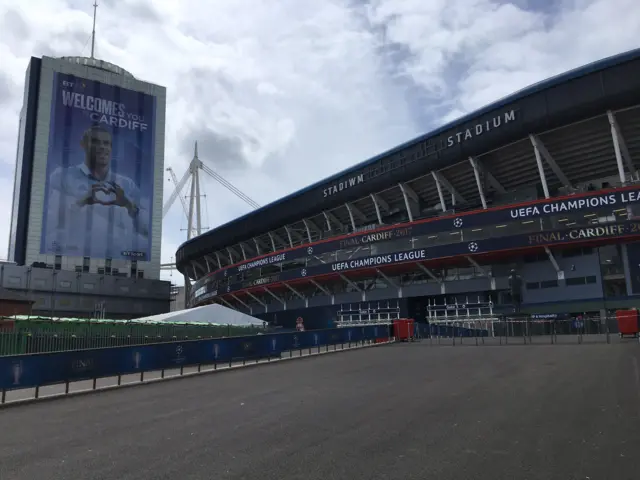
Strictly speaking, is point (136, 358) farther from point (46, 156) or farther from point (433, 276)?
point (46, 156)

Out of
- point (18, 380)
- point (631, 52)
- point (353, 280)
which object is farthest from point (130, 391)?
point (353, 280)

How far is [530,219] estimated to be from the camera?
135ft

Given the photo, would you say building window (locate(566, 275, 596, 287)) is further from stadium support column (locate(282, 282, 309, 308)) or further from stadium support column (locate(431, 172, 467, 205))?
stadium support column (locate(282, 282, 309, 308))

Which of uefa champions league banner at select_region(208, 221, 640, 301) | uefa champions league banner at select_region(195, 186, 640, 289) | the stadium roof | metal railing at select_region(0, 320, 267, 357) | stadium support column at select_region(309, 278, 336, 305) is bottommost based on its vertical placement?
metal railing at select_region(0, 320, 267, 357)

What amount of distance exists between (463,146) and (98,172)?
70.6 metres

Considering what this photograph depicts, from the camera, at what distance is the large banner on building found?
8862 cm

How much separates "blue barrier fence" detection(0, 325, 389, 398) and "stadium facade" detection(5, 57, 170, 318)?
66050 mm

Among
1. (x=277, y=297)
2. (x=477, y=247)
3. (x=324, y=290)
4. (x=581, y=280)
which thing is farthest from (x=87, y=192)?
(x=581, y=280)

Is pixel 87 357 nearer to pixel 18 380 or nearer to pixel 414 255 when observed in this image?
pixel 18 380

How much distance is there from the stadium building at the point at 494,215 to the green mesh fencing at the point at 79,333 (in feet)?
75.4

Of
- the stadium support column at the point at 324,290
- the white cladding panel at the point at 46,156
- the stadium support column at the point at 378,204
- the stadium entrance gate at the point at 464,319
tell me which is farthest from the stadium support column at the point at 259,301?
the white cladding panel at the point at 46,156

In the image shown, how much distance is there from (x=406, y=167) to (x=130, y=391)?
3944 cm

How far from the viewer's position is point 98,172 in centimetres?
9225

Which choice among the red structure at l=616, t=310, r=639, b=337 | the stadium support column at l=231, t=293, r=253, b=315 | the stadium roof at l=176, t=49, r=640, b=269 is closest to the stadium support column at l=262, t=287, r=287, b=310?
the stadium support column at l=231, t=293, r=253, b=315
